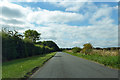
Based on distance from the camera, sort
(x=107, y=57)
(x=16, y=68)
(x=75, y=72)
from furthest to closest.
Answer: (x=107, y=57), (x=16, y=68), (x=75, y=72)

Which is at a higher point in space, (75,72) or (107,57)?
(107,57)

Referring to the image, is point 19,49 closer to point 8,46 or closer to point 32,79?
point 8,46

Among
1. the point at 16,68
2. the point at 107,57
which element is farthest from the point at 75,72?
the point at 107,57

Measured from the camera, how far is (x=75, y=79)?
7098 millimetres

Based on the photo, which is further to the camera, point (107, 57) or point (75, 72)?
point (107, 57)

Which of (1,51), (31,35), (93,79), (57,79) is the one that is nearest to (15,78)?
(57,79)

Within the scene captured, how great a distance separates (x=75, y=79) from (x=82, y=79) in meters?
0.41

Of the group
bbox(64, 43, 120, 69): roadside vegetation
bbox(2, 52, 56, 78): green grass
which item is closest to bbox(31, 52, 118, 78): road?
bbox(2, 52, 56, 78): green grass

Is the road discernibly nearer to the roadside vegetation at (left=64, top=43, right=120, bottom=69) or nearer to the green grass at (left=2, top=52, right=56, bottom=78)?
the green grass at (left=2, top=52, right=56, bottom=78)

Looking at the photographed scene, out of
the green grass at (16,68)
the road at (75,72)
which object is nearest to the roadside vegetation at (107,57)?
the road at (75,72)

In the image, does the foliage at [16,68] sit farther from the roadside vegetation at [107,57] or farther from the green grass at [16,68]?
the roadside vegetation at [107,57]

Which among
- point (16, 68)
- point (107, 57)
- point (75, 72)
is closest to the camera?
point (75, 72)

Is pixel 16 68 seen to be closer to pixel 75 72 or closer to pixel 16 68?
pixel 16 68

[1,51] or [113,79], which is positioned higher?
[1,51]
